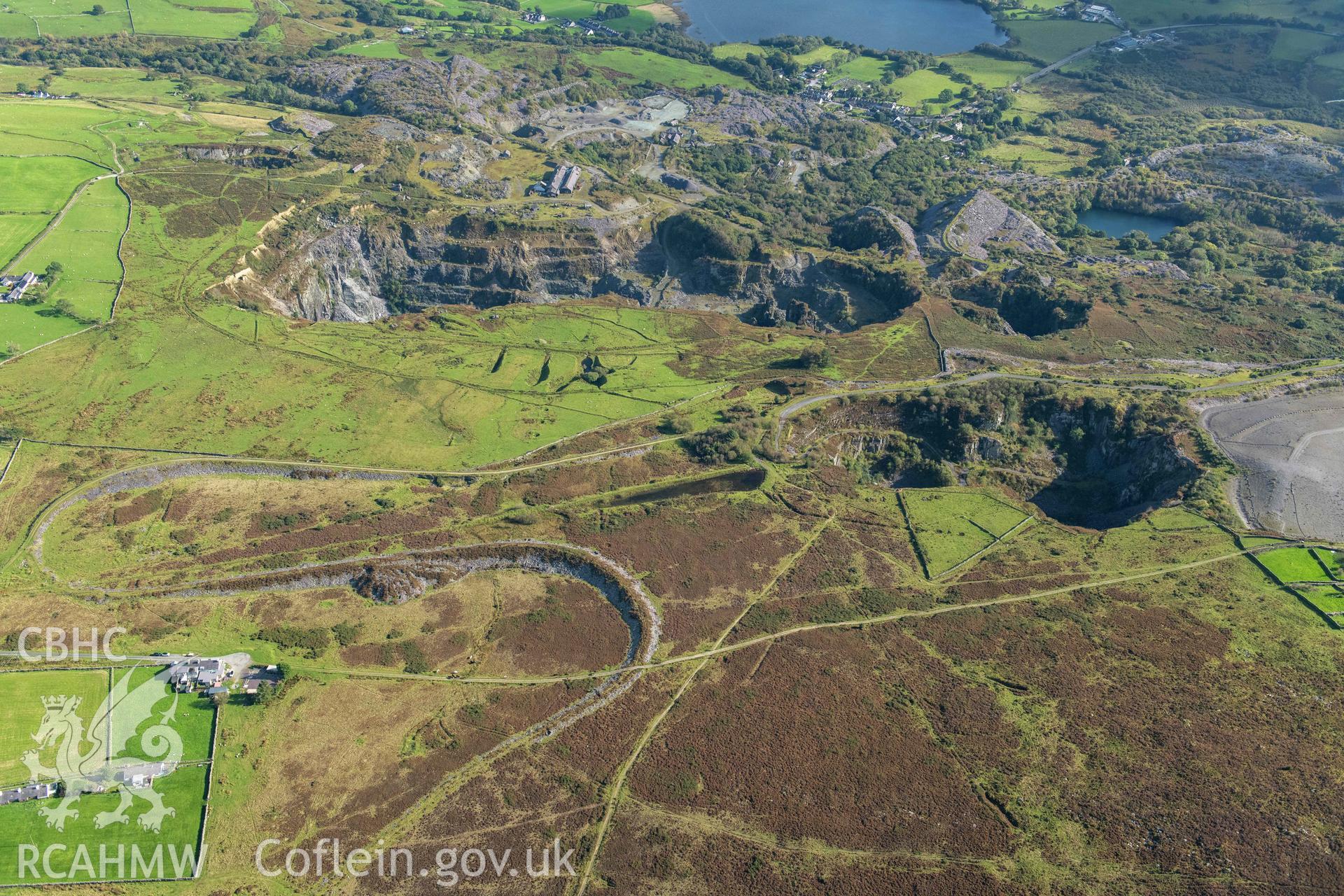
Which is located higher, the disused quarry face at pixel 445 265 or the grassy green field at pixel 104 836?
the disused quarry face at pixel 445 265

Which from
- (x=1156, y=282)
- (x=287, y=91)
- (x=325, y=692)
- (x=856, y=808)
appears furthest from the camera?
(x=287, y=91)

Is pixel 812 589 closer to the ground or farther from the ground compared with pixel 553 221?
closer to the ground

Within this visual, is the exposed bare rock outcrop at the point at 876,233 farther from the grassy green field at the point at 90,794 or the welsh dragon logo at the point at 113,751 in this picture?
the welsh dragon logo at the point at 113,751

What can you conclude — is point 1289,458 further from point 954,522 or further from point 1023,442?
point 954,522

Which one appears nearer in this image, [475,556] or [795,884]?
[795,884]

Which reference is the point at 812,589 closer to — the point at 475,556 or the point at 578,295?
the point at 475,556

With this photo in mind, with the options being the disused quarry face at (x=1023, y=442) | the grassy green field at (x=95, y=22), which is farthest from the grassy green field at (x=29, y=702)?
the grassy green field at (x=95, y=22)

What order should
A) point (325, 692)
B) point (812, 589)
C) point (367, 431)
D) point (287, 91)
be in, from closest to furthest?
point (325, 692) → point (812, 589) → point (367, 431) → point (287, 91)

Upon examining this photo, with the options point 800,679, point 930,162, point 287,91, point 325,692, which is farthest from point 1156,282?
point 287,91
